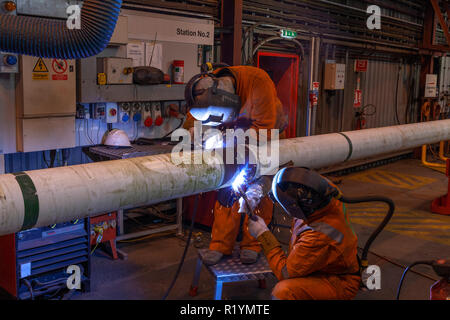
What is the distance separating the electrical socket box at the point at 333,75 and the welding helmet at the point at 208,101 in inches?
215

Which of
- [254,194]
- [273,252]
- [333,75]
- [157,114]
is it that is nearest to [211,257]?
[273,252]

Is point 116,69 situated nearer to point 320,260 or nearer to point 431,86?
point 320,260

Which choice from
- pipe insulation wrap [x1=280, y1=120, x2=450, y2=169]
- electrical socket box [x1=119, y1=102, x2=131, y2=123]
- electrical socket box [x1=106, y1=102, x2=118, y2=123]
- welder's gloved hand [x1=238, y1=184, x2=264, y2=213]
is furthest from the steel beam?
welder's gloved hand [x1=238, y1=184, x2=264, y2=213]

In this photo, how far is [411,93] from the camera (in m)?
11.7

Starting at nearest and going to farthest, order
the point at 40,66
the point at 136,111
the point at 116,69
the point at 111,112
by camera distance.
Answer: the point at 40,66, the point at 116,69, the point at 111,112, the point at 136,111

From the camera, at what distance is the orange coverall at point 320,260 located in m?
2.77

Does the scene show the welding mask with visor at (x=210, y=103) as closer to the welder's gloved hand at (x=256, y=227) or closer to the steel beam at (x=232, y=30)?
the welder's gloved hand at (x=256, y=227)

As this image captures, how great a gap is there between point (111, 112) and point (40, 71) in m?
0.98

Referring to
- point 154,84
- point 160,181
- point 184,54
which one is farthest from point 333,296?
point 184,54

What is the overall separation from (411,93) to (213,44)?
7.09 m

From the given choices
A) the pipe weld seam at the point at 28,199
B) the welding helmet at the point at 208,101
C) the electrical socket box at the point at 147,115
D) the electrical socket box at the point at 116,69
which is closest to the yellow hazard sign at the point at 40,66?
the electrical socket box at the point at 116,69

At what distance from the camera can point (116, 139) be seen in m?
5.08

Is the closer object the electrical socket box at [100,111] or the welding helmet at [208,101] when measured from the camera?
the welding helmet at [208,101]

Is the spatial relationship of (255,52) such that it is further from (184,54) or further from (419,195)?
(419,195)
